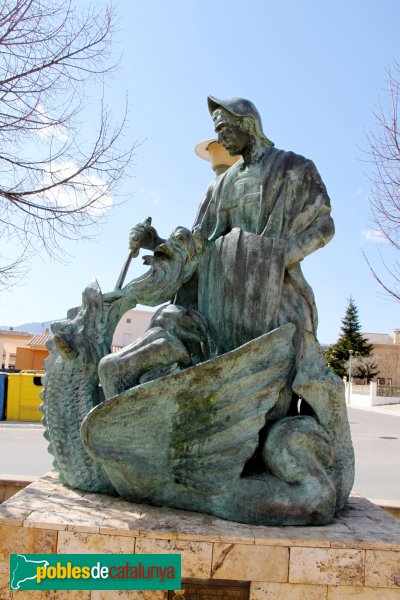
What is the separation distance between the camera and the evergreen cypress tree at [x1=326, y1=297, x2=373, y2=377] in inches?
1432

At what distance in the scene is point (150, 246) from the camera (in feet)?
13.1

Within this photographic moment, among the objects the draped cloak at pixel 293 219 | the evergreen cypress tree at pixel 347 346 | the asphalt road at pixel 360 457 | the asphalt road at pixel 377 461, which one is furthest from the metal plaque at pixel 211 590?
the evergreen cypress tree at pixel 347 346

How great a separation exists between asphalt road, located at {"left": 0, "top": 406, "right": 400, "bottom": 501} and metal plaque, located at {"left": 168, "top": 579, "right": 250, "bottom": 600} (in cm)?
329

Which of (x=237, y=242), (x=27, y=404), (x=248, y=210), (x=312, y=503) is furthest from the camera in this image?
(x=27, y=404)

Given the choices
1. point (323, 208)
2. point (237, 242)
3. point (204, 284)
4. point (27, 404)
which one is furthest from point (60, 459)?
point (27, 404)

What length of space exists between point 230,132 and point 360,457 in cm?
626

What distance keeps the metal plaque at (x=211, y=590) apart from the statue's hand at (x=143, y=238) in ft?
6.87

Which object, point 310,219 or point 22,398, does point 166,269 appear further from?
point 22,398

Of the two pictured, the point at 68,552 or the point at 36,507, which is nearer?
the point at 68,552

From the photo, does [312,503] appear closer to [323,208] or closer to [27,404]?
[323,208]

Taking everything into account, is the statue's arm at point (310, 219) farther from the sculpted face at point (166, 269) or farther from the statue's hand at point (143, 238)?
the statue's hand at point (143, 238)

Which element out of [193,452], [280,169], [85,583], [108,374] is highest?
[280,169]

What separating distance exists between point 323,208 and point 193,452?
1.72 m

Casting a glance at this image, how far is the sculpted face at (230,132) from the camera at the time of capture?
3732 mm
